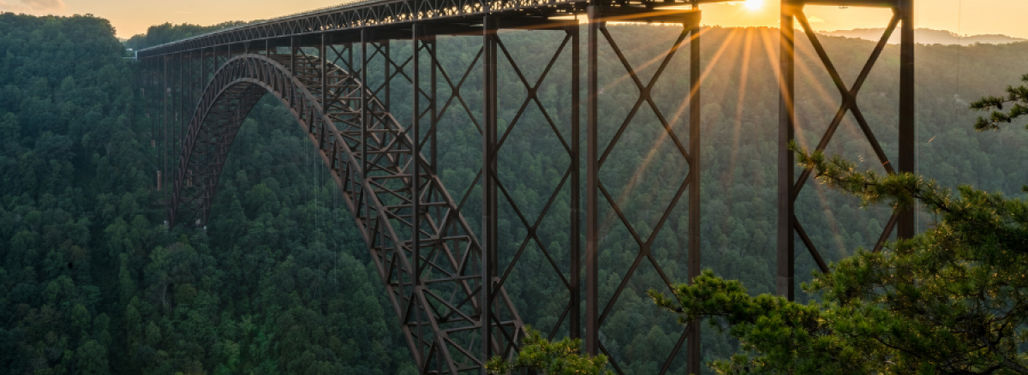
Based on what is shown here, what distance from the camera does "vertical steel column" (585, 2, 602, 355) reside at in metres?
10.8

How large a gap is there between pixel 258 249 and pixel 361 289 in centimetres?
599

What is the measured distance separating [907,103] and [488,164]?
6829 mm

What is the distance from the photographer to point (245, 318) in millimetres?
42281

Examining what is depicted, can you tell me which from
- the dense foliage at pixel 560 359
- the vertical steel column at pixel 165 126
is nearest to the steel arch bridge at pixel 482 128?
the dense foliage at pixel 560 359

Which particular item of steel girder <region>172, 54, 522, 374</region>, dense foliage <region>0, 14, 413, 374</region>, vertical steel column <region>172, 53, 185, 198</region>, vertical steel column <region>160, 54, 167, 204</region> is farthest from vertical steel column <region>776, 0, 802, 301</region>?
vertical steel column <region>160, 54, 167, 204</region>

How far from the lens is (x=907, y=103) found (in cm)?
859

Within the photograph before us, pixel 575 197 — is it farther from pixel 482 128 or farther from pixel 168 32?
pixel 168 32

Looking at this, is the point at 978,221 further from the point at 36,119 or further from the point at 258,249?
the point at 36,119

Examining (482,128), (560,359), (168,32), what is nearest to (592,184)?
(560,359)

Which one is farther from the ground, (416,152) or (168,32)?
(168,32)

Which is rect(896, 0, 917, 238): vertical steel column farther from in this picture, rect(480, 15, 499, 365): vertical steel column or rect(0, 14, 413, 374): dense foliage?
rect(0, 14, 413, 374): dense foliage

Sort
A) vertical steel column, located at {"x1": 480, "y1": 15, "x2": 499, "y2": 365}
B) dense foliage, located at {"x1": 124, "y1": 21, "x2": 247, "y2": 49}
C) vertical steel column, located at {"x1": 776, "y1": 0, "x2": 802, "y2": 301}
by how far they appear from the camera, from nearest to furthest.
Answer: vertical steel column, located at {"x1": 776, "y1": 0, "x2": 802, "y2": 301} < vertical steel column, located at {"x1": 480, "y1": 15, "x2": 499, "y2": 365} < dense foliage, located at {"x1": 124, "y1": 21, "x2": 247, "y2": 49}

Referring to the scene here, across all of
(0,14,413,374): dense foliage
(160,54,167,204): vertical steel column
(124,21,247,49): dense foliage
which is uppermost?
(124,21,247,49): dense foliage

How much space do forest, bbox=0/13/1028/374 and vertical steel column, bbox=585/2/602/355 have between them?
19281mm
